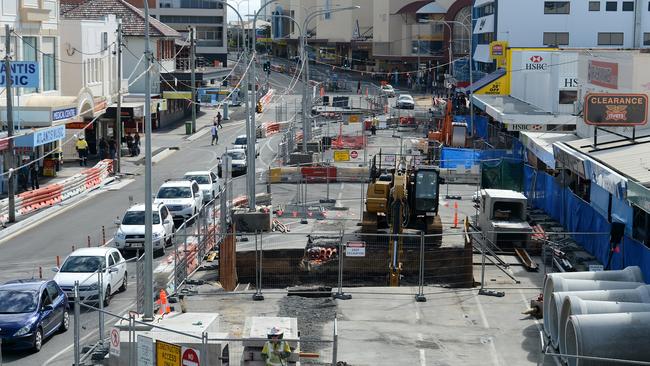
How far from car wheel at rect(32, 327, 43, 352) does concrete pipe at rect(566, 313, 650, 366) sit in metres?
10.8

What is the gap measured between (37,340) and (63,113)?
28.8m

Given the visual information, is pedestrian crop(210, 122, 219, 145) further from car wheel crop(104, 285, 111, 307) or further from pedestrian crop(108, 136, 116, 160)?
car wheel crop(104, 285, 111, 307)

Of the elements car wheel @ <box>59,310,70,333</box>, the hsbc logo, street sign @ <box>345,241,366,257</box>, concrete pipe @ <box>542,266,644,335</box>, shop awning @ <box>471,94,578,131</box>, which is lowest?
car wheel @ <box>59,310,70,333</box>

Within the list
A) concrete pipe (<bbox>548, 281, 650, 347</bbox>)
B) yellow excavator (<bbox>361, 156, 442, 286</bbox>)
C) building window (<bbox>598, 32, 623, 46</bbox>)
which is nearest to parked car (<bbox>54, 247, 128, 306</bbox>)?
yellow excavator (<bbox>361, 156, 442, 286</bbox>)

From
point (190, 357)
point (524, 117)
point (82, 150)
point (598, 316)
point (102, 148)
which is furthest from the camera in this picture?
point (102, 148)

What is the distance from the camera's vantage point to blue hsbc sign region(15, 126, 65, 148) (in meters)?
45.5

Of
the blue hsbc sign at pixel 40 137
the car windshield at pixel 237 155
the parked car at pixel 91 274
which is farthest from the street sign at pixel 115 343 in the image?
the car windshield at pixel 237 155

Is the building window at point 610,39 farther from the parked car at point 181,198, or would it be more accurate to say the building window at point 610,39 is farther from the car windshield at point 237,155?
the parked car at point 181,198

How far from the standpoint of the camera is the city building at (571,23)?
284 ft

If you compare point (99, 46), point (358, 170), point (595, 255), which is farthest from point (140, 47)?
point (595, 255)

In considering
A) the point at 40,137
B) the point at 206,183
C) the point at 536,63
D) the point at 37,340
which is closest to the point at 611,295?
the point at 37,340

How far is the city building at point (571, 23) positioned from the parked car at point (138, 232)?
5576 cm

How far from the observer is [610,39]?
86.9 m

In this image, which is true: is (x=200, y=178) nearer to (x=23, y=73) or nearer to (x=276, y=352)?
(x=23, y=73)
